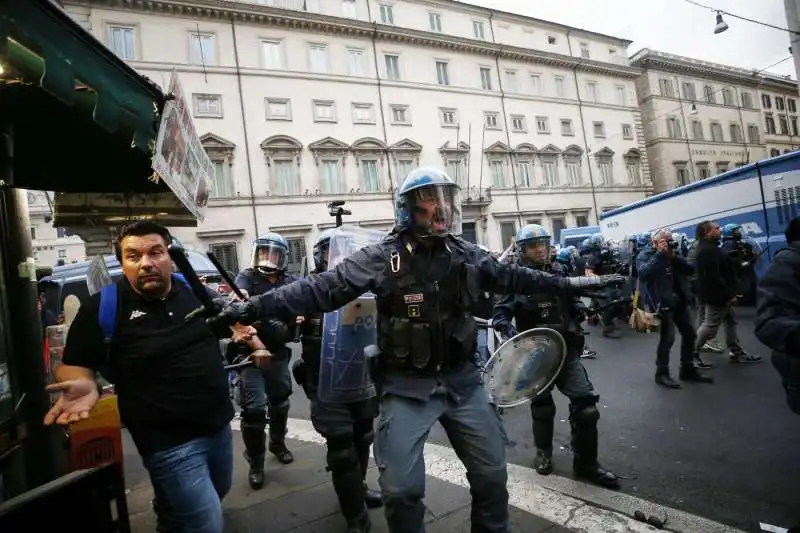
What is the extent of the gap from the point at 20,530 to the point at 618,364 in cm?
721

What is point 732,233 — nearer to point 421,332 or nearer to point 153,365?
point 421,332

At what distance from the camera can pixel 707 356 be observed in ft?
22.7

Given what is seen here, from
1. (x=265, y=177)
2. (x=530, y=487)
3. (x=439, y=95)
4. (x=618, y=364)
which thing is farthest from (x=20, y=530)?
(x=439, y=95)

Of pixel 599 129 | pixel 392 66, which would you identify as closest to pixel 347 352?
pixel 392 66

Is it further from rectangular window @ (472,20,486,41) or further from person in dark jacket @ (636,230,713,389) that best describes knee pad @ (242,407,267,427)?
rectangular window @ (472,20,486,41)

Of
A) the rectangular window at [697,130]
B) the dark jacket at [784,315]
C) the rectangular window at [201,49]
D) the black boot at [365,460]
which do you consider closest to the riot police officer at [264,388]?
the black boot at [365,460]

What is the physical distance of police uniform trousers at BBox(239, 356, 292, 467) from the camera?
152 inches

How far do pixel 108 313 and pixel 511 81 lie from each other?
34.8 meters

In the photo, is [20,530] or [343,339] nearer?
[20,530]

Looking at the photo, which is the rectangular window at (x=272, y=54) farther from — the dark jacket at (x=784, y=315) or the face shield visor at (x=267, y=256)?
the dark jacket at (x=784, y=315)

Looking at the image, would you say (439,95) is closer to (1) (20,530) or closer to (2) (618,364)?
(2) (618,364)

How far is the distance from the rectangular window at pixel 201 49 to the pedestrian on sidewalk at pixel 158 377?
2528 cm

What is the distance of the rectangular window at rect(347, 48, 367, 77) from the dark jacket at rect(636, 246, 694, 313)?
25073 mm

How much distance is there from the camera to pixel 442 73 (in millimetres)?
30234
